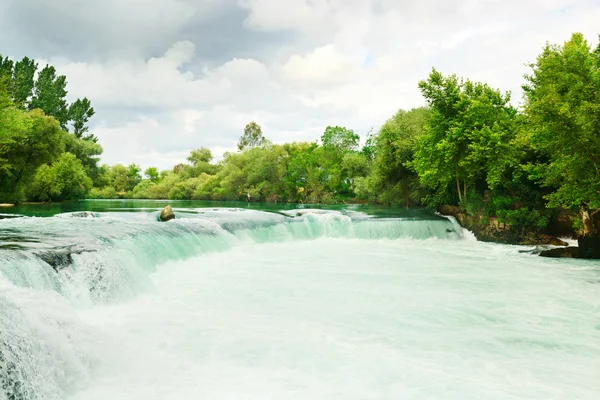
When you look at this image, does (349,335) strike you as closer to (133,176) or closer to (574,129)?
(574,129)

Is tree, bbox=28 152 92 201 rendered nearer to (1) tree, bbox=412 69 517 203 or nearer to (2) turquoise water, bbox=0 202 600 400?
(2) turquoise water, bbox=0 202 600 400

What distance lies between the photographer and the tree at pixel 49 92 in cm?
5412

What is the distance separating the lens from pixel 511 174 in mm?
19734

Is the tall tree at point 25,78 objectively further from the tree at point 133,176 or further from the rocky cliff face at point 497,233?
the rocky cliff face at point 497,233

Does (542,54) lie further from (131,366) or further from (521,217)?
(131,366)

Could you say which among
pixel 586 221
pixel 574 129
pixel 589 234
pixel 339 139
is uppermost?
pixel 339 139

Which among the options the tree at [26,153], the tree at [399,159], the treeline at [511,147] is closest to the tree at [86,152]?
the tree at [26,153]

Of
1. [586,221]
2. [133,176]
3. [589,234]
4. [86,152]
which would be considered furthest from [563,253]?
[133,176]

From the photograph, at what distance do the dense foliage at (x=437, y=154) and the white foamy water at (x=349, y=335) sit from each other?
177 inches

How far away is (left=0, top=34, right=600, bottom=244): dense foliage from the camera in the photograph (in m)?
13.3

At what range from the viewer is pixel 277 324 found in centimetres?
715

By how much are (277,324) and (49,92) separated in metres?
60.6

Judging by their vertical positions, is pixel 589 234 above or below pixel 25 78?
below

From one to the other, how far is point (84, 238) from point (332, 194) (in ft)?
135
